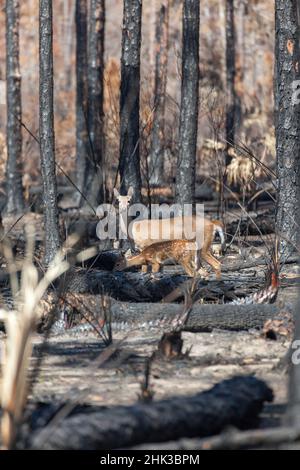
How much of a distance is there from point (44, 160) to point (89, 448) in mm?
8070

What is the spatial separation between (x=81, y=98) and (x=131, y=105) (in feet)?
32.3

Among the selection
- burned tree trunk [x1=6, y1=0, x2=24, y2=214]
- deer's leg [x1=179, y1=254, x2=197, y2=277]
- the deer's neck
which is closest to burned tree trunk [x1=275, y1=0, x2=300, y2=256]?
deer's leg [x1=179, y1=254, x2=197, y2=277]

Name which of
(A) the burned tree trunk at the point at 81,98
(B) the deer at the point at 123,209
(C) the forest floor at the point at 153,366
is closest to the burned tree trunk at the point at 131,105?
(B) the deer at the point at 123,209

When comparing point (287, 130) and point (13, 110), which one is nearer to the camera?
point (287, 130)

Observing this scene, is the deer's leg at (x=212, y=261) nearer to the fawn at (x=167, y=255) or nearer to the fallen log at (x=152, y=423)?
the fawn at (x=167, y=255)

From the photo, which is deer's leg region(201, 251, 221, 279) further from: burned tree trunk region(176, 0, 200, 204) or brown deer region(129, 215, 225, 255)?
burned tree trunk region(176, 0, 200, 204)

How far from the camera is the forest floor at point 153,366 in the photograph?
25.6 feet

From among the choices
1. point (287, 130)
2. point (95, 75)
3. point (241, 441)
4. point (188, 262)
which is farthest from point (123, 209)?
point (241, 441)

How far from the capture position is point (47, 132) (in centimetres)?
1388

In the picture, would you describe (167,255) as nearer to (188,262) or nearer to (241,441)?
(188,262)

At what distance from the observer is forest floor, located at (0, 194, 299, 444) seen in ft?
25.6

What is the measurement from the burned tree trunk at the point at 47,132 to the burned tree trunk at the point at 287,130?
125 inches

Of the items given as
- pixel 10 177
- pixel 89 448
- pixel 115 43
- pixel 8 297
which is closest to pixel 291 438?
pixel 89 448

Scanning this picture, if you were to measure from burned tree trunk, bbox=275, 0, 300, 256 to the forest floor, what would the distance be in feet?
10.2
